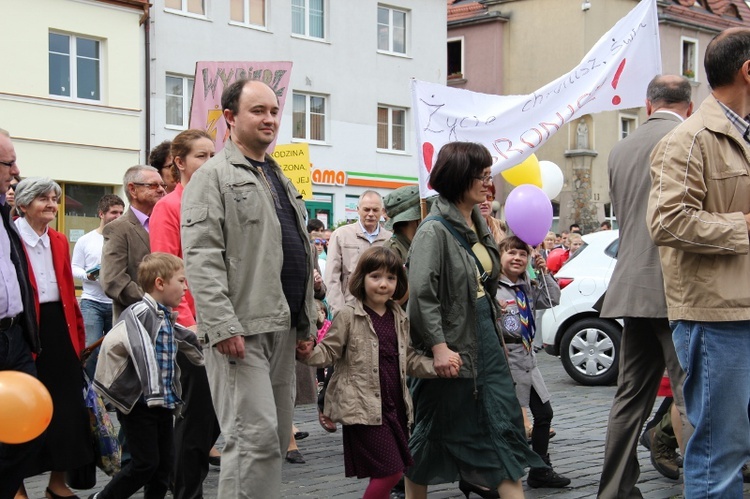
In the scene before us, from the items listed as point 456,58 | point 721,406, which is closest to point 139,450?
point 721,406

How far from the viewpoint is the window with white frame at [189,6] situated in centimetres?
2784

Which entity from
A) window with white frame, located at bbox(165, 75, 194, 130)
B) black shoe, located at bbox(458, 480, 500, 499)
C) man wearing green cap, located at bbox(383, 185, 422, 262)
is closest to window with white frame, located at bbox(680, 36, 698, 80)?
window with white frame, located at bbox(165, 75, 194, 130)

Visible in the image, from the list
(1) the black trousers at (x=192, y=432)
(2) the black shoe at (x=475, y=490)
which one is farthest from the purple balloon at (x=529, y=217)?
(1) the black trousers at (x=192, y=432)

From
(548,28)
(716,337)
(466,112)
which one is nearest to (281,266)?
(716,337)

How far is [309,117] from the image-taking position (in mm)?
31062

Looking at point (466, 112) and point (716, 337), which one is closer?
point (716, 337)

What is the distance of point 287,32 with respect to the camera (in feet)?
99.2

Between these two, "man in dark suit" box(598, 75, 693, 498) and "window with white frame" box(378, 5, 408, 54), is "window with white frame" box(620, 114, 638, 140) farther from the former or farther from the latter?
"man in dark suit" box(598, 75, 693, 498)

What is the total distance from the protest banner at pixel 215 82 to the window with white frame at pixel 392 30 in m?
23.4

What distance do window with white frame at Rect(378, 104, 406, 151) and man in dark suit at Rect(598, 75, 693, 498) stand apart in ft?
89.6

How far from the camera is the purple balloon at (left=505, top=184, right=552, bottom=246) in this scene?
304 inches

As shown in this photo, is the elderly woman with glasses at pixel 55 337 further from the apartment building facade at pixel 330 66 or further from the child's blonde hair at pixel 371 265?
the apartment building facade at pixel 330 66

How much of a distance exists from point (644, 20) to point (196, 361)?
4.78 metres

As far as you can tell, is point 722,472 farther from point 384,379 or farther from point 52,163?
point 52,163
